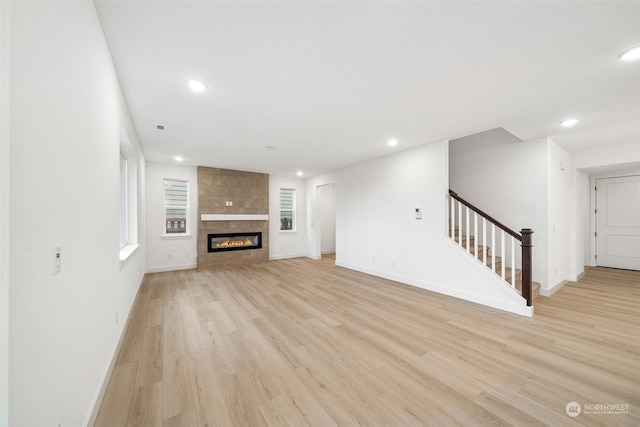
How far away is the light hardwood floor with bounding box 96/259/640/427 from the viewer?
1.56m

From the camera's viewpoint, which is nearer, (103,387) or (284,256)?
(103,387)

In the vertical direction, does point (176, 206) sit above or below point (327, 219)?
above

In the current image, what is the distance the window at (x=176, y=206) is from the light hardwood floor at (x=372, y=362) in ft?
A: 8.47

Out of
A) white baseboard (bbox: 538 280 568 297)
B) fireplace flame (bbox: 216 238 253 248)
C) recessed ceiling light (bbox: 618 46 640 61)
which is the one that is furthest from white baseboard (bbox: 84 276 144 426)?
white baseboard (bbox: 538 280 568 297)

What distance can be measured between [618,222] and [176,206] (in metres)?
10.2

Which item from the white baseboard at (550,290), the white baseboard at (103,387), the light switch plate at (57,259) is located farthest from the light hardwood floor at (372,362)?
the light switch plate at (57,259)

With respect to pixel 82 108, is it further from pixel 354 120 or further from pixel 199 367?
pixel 354 120

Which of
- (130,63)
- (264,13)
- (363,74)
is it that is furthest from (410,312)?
(130,63)

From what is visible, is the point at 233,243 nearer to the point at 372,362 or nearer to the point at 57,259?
the point at 372,362

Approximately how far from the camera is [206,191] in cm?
600

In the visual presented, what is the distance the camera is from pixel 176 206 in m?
5.85

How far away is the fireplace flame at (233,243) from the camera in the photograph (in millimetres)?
6279

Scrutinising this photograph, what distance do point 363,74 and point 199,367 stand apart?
114 inches

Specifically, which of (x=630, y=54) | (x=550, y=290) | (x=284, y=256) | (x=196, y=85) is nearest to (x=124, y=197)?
(x=196, y=85)
